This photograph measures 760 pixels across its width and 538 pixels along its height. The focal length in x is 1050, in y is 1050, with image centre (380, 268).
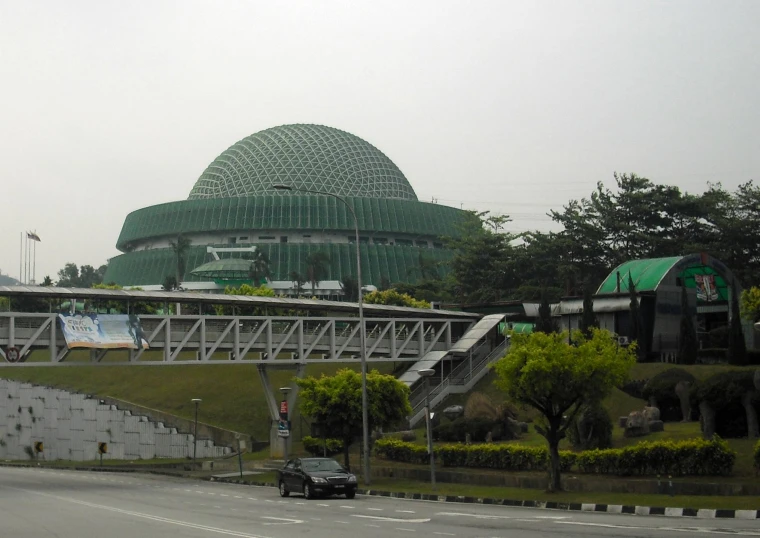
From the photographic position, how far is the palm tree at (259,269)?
14075cm

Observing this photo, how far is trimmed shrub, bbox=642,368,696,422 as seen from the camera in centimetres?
4941

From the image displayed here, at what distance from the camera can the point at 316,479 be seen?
38.0 m

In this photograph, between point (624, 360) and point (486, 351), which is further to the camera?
point (486, 351)

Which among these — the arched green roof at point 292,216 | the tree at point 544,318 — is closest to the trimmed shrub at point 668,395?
Result: the tree at point 544,318

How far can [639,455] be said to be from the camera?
36625 mm

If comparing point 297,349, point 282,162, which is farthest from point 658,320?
point 282,162

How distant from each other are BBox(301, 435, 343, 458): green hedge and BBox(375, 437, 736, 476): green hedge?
10711mm

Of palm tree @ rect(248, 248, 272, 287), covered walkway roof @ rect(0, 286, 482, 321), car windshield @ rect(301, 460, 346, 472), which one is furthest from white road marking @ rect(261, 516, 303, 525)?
palm tree @ rect(248, 248, 272, 287)

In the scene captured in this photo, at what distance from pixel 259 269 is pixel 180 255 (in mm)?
14715

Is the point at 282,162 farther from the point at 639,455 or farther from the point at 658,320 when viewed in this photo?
the point at 639,455

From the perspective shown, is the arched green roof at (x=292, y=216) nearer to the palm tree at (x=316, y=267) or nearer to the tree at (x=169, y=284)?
the palm tree at (x=316, y=267)

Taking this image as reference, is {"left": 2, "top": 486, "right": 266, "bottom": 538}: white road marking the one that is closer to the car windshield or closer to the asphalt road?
the asphalt road

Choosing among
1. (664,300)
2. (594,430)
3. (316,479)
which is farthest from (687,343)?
(316,479)

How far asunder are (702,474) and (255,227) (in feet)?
406
